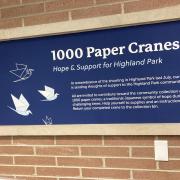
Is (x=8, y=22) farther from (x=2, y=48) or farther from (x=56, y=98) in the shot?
(x=56, y=98)

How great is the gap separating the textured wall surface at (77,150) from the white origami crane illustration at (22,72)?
0.83 feet

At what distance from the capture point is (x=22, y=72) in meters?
2.32

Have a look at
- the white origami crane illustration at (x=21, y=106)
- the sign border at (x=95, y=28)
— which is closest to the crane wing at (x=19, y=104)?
the white origami crane illustration at (x=21, y=106)

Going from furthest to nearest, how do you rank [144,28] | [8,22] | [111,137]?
[8,22] < [111,137] < [144,28]

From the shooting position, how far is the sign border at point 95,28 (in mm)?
2010

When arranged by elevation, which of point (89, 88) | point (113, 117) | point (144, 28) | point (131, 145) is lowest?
point (131, 145)

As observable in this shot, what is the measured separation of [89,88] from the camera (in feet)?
7.16

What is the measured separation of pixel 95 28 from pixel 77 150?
2.36 ft

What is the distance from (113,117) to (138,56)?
1.21 ft

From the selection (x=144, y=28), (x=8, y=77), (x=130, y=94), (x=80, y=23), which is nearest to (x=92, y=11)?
(x=80, y=23)

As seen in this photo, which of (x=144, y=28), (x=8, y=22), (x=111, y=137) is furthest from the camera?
(x=8, y=22)

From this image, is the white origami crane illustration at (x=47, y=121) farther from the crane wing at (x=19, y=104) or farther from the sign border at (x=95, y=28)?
the crane wing at (x=19, y=104)

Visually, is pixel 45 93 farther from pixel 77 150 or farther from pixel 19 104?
pixel 77 150

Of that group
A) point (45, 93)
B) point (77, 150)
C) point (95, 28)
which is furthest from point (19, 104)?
point (95, 28)
